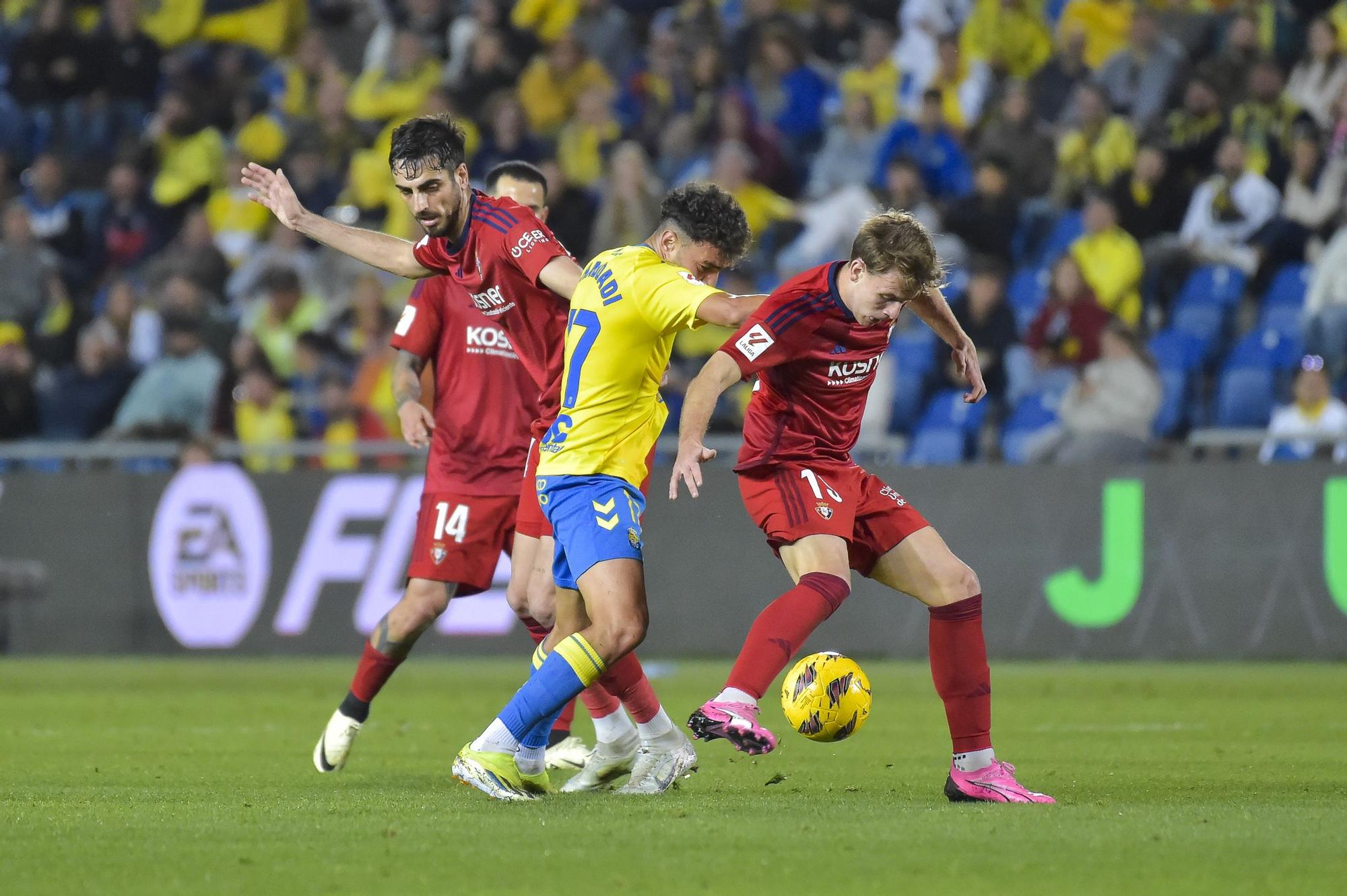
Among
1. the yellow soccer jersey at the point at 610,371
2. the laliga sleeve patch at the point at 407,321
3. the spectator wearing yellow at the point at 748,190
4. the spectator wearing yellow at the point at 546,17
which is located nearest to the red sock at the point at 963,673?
the yellow soccer jersey at the point at 610,371

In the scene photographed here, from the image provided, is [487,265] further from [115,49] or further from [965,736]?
[115,49]

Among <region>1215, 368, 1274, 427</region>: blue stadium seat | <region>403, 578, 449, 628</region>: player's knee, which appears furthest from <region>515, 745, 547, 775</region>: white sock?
<region>1215, 368, 1274, 427</region>: blue stadium seat

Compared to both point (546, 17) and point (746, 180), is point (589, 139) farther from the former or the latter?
point (546, 17)

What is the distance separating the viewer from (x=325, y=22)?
20.8 meters

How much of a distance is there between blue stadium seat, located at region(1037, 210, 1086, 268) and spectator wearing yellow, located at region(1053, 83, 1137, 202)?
178 millimetres

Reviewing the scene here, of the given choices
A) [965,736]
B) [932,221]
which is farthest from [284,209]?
[932,221]

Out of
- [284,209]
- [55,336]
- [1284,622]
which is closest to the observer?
[284,209]

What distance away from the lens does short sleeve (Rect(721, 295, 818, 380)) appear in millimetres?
6203

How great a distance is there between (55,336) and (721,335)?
6.95m

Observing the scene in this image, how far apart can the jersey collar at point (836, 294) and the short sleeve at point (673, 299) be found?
0.44 m

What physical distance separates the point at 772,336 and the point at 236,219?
45.1ft

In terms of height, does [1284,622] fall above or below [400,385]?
below

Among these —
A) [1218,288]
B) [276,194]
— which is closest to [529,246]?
[276,194]

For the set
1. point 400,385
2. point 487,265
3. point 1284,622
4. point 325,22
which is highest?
point 325,22
